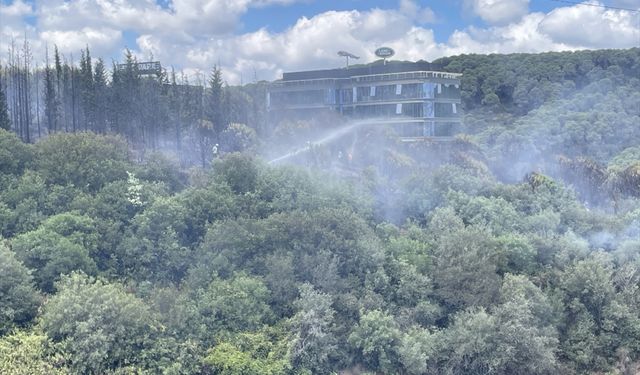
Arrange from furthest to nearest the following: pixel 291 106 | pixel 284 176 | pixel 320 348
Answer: pixel 291 106 < pixel 284 176 < pixel 320 348

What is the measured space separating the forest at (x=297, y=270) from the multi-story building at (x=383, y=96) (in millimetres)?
14076

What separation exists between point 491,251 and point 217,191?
14.8 metres

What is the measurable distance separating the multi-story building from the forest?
14.1 m

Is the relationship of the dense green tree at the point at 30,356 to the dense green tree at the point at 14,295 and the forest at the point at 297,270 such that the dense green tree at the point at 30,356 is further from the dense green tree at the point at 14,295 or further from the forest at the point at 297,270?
the dense green tree at the point at 14,295

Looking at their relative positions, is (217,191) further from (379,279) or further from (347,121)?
(347,121)

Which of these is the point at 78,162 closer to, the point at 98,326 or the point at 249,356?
the point at 98,326

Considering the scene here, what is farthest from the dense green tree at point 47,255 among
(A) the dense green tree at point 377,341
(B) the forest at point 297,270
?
(A) the dense green tree at point 377,341

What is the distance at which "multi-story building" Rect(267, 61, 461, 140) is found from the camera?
56.5 meters

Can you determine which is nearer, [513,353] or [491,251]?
[513,353]

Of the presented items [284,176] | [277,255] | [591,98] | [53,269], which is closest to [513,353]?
[277,255]

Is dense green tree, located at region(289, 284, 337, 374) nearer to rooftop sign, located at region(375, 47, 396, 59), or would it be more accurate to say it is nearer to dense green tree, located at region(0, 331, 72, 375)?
dense green tree, located at region(0, 331, 72, 375)

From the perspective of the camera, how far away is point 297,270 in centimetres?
2856

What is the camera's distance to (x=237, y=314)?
2566cm

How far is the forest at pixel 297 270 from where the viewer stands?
78.8ft
